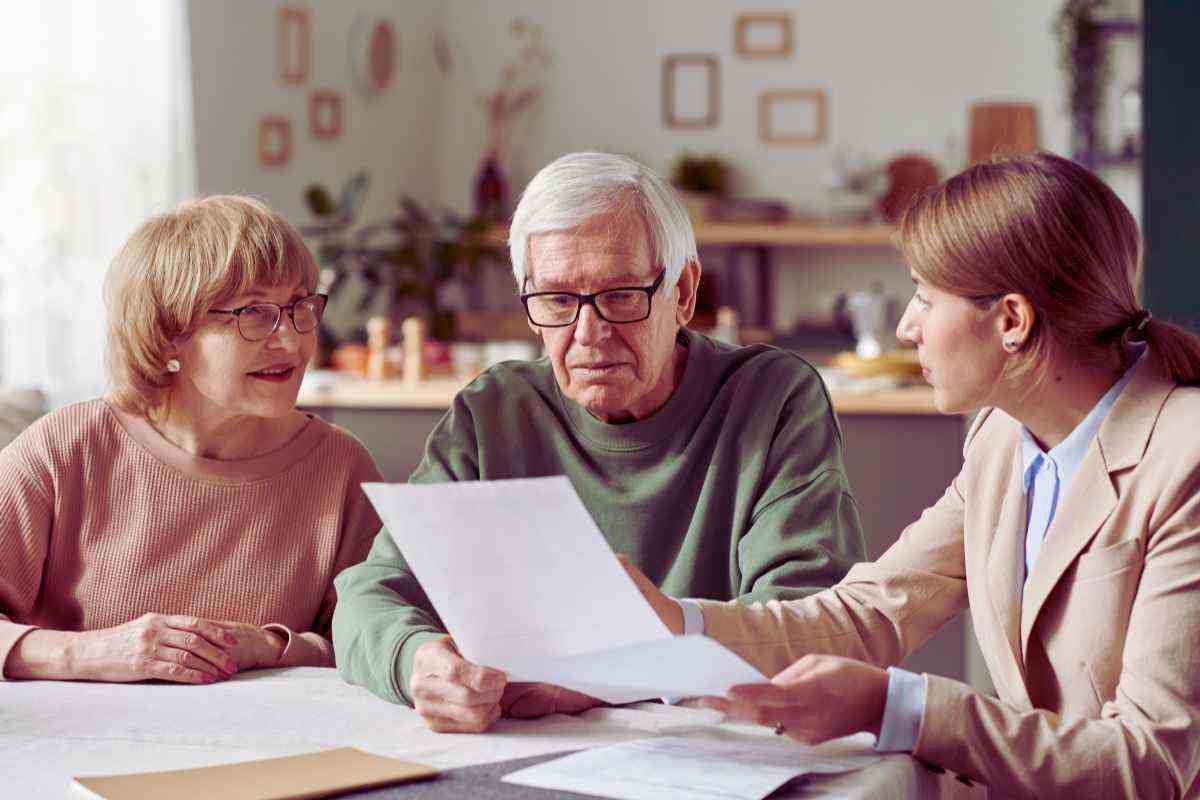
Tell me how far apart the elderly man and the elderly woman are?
23 cm

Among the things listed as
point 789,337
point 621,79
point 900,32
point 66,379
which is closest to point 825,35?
point 900,32

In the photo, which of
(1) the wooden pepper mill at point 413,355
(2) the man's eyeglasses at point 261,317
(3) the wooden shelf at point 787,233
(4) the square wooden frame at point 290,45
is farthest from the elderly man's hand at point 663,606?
(3) the wooden shelf at point 787,233

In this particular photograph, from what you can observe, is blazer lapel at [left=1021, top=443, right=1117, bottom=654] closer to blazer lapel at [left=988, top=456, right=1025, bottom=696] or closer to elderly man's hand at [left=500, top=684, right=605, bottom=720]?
blazer lapel at [left=988, top=456, right=1025, bottom=696]

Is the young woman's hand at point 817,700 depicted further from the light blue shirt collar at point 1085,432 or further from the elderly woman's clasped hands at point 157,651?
the elderly woman's clasped hands at point 157,651

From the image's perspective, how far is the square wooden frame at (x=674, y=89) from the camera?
697cm

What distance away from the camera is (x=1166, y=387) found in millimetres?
1371

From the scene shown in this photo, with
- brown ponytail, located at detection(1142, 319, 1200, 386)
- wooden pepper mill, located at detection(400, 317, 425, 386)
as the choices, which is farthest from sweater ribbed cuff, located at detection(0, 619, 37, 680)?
wooden pepper mill, located at detection(400, 317, 425, 386)

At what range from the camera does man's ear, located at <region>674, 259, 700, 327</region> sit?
176 cm

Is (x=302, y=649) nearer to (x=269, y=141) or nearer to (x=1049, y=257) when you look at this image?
(x=1049, y=257)

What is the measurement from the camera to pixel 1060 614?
138 centimetres

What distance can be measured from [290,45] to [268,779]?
504cm

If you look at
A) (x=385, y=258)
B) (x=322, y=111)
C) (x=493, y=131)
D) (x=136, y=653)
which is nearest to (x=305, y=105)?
(x=322, y=111)

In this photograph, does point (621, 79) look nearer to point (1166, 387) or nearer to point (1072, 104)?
point (1072, 104)

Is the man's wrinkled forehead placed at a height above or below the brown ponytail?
above
